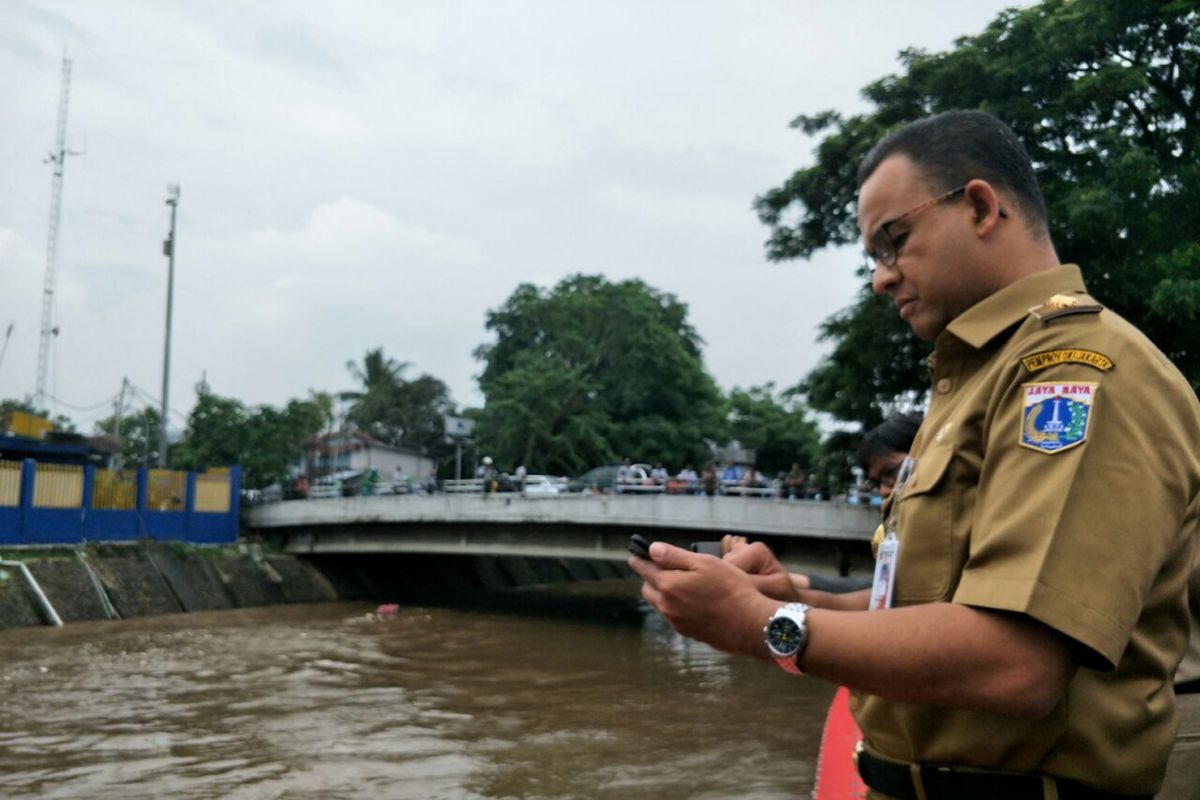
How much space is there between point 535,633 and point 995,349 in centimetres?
1964

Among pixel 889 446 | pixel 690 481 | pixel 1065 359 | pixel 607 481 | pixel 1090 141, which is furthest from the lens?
pixel 607 481

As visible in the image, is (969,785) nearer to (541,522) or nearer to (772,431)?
(541,522)

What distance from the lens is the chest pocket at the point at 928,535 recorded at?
1478 mm

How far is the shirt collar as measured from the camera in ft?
5.07

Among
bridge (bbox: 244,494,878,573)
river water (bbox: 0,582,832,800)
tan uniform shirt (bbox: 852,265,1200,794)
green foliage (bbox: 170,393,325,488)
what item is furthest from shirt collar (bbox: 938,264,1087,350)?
green foliage (bbox: 170,393,325,488)

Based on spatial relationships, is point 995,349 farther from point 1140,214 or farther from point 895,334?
point 895,334

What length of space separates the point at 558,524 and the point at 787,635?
67.5ft

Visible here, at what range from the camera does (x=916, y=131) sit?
170cm

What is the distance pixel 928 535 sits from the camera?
4.91ft

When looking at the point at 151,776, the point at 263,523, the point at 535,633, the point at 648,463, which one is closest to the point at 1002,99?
the point at 535,633

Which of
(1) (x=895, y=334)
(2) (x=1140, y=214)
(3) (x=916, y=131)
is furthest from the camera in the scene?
(1) (x=895, y=334)

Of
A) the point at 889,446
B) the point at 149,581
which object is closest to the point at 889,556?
the point at 889,446

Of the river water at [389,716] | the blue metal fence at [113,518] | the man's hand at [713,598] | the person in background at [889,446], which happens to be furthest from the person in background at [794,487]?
the man's hand at [713,598]

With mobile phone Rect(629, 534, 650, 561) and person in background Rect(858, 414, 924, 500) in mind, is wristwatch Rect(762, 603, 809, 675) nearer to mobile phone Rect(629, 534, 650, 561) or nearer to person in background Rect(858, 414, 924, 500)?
mobile phone Rect(629, 534, 650, 561)
